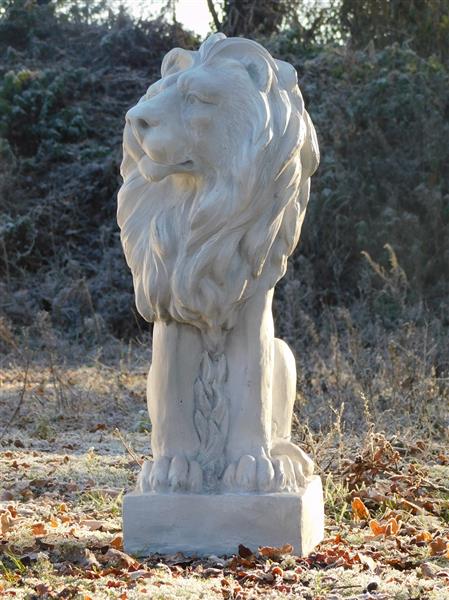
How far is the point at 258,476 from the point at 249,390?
0.27m

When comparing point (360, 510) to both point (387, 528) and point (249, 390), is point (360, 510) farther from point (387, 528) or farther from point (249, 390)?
point (249, 390)

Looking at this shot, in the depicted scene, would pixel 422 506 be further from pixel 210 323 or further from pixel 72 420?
pixel 72 420

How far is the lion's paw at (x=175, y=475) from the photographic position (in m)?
3.33

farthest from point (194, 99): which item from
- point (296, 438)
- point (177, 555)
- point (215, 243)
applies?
point (296, 438)

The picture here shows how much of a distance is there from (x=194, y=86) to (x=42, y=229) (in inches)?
323

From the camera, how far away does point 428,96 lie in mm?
9930

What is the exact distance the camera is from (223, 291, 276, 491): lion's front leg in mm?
3346

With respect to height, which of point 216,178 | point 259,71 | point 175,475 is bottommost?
point 175,475

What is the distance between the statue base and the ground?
5cm

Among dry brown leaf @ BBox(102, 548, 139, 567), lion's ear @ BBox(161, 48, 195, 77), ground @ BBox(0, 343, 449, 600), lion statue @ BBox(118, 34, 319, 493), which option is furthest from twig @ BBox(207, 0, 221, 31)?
dry brown leaf @ BBox(102, 548, 139, 567)

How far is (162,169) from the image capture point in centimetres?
328

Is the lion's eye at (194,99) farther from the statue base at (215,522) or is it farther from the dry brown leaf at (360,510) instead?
the dry brown leaf at (360,510)

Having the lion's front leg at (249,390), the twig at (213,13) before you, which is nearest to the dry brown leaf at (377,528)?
the lion's front leg at (249,390)

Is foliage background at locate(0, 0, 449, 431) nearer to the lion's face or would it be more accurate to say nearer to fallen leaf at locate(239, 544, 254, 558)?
fallen leaf at locate(239, 544, 254, 558)
